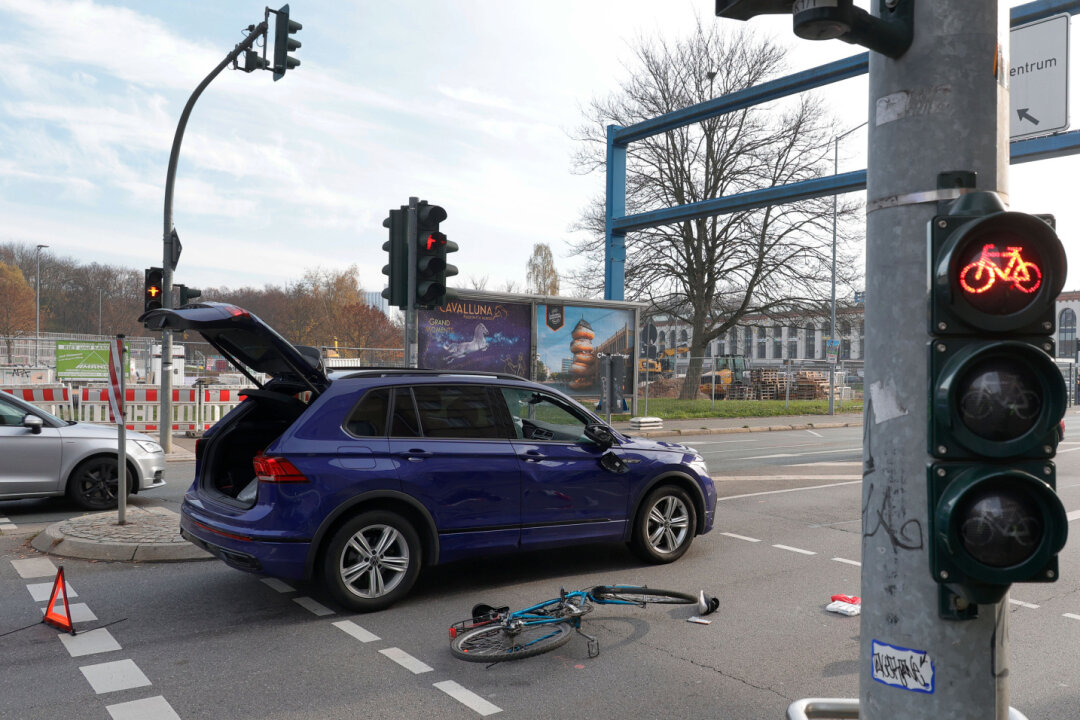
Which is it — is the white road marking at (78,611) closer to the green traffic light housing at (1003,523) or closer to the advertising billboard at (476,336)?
the green traffic light housing at (1003,523)

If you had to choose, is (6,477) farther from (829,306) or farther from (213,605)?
(829,306)

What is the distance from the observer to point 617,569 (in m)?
7.20

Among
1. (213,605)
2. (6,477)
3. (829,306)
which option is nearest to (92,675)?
(213,605)

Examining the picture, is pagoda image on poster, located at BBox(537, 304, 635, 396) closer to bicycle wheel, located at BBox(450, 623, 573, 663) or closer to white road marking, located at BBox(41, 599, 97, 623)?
white road marking, located at BBox(41, 599, 97, 623)

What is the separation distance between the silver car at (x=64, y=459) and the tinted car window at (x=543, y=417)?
17.7ft

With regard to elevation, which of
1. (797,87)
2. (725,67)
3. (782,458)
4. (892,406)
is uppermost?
(725,67)

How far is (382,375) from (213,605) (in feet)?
6.57

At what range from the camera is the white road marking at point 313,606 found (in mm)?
5895

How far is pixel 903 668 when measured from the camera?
2225 millimetres

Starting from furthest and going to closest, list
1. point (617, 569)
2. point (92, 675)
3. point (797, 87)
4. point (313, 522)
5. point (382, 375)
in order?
point (797, 87)
point (617, 569)
point (382, 375)
point (313, 522)
point (92, 675)

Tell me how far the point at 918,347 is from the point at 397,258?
8012 mm

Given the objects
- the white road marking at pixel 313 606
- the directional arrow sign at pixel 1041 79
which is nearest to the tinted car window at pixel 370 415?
the white road marking at pixel 313 606

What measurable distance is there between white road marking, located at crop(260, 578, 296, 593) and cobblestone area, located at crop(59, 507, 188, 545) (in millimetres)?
1227

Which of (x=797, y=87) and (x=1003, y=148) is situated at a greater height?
(x=797, y=87)
